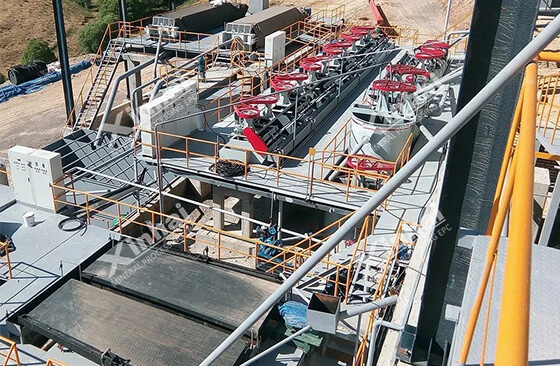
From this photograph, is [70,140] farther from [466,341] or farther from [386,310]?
[466,341]

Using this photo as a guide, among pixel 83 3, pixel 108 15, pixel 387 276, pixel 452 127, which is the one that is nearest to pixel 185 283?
pixel 387 276

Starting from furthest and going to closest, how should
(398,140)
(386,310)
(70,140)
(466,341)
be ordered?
(70,140) → (398,140) → (386,310) → (466,341)

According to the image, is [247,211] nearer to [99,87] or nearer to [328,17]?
[99,87]

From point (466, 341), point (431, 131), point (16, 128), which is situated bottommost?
point (16, 128)

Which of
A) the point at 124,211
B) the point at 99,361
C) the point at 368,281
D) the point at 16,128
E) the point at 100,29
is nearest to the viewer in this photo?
the point at 99,361

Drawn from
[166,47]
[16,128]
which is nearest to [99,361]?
[166,47]

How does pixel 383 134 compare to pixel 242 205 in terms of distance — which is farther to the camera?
pixel 242 205

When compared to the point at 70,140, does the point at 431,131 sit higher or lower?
higher
